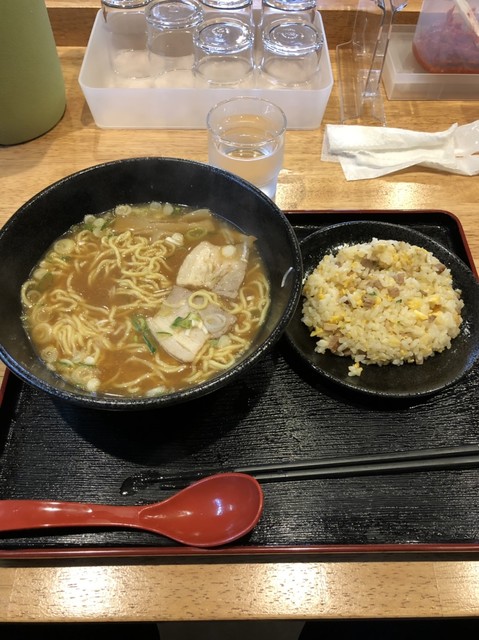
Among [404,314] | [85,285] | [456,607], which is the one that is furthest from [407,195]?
[456,607]

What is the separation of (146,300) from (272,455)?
60 cm

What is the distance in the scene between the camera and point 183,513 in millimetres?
1249

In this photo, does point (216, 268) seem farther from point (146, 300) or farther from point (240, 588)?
point (240, 588)

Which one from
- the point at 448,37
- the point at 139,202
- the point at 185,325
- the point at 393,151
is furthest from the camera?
the point at 448,37

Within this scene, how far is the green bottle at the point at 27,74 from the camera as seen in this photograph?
1.93 meters

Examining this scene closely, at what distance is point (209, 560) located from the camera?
4.08 ft

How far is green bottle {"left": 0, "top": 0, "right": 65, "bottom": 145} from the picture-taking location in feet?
6.33

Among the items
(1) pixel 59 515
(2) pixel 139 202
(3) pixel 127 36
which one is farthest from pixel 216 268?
(3) pixel 127 36

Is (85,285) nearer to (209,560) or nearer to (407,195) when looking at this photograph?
(209,560)

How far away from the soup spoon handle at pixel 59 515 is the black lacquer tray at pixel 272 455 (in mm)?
39

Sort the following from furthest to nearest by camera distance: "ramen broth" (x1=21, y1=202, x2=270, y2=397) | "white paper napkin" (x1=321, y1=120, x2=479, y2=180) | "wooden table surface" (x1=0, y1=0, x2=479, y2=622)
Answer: "white paper napkin" (x1=321, y1=120, x2=479, y2=180) < "ramen broth" (x1=21, y1=202, x2=270, y2=397) < "wooden table surface" (x1=0, y1=0, x2=479, y2=622)

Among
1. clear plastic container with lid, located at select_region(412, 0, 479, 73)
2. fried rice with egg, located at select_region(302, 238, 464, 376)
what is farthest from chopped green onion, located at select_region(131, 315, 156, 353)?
clear plastic container with lid, located at select_region(412, 0, 479, 73)

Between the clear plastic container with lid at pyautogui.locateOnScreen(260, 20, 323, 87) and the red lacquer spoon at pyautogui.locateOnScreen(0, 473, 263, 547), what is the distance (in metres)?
1.87

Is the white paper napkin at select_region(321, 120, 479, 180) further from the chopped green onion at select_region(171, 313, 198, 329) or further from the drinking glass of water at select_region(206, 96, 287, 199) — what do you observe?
the chopped green onion at select_region(171, 313, 198, 329)
